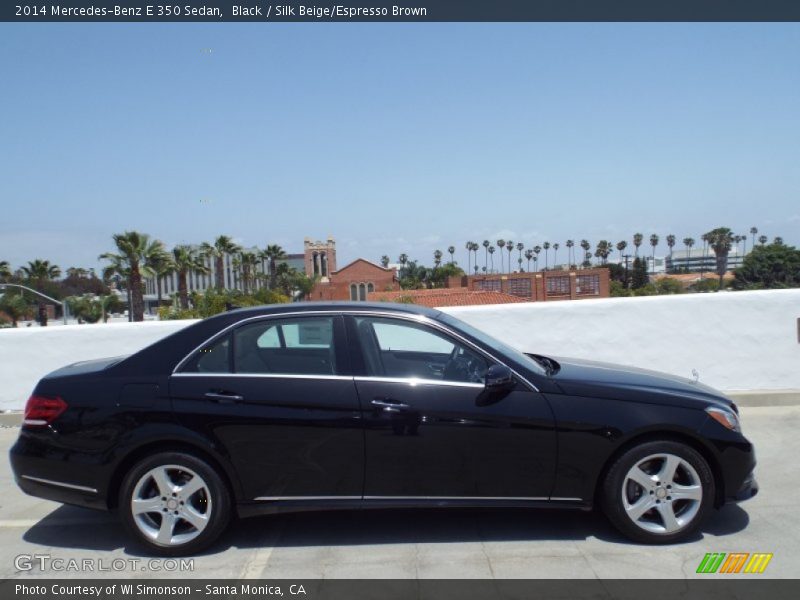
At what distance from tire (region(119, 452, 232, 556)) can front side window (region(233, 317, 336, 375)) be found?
26.9 inches

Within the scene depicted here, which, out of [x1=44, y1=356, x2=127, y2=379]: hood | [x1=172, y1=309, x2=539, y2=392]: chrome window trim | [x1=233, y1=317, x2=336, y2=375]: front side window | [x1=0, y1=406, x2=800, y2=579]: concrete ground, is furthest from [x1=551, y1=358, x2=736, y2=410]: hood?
[x1=44, y1=356, x2=127, y2=379]: hood

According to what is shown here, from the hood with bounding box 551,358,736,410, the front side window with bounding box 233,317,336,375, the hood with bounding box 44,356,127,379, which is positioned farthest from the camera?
the hood with bounding box 44,356,127,379

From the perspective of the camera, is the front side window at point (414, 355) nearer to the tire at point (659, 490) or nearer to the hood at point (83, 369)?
the tire at point (659, 490)

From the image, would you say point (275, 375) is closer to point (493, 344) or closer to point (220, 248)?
point (493, 344)

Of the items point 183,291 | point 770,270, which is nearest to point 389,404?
point 770,270

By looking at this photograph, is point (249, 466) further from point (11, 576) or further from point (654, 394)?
point (654, 394)

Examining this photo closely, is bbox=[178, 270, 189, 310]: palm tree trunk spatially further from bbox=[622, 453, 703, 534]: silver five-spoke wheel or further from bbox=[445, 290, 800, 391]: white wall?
bbox=[622, 453, 703, 534]: silver five-spoke wheel

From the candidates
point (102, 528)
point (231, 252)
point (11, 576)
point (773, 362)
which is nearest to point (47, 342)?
point (102, 528)

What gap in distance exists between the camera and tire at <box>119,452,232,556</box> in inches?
166

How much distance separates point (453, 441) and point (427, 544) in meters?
0.73

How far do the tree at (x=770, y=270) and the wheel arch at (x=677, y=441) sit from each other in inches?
1166

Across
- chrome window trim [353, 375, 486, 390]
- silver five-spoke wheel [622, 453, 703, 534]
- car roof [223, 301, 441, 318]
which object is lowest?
silver five-spoke wheel [622, 453, 703, 534]

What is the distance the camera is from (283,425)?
13.9ft

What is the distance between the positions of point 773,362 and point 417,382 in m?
5.79
